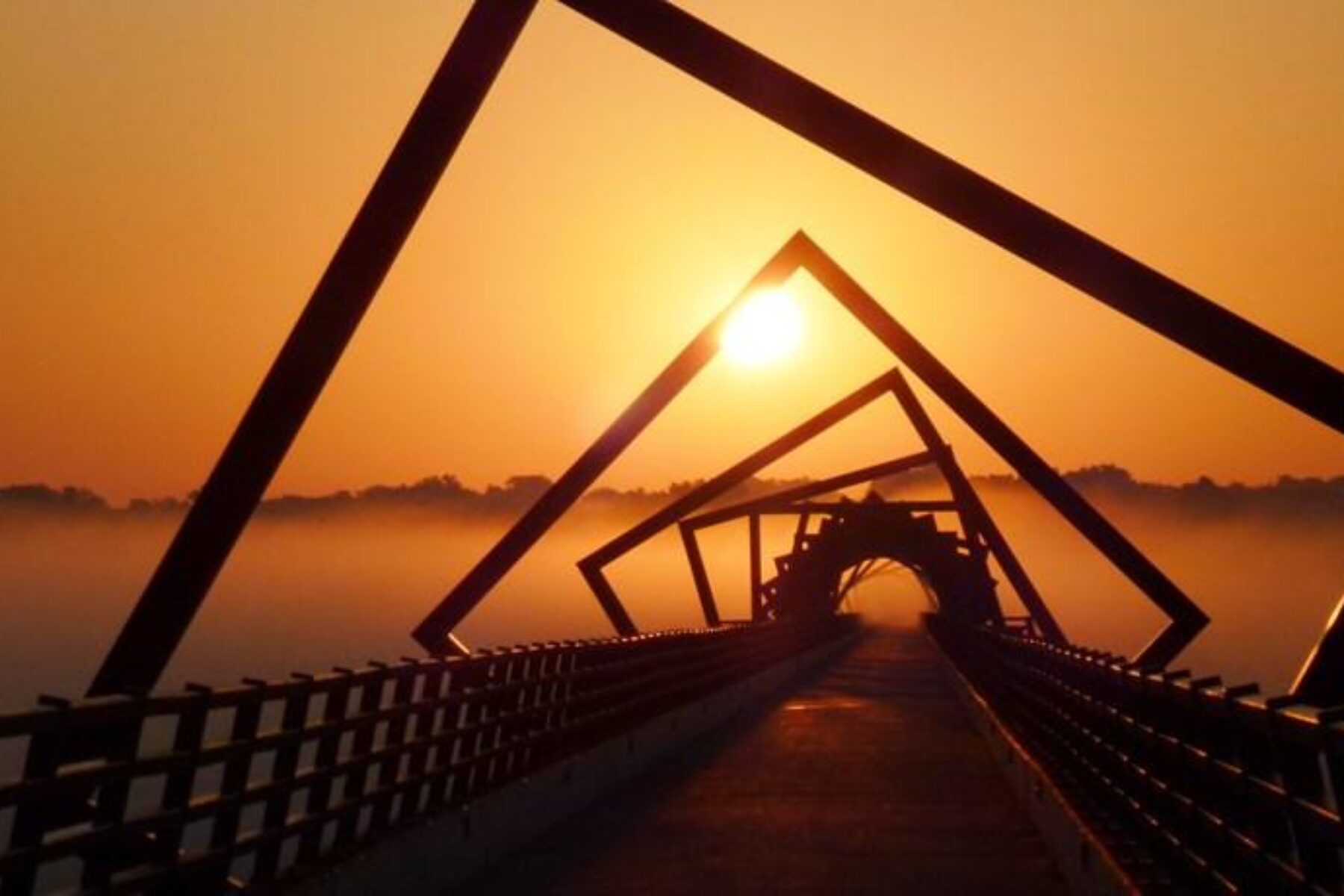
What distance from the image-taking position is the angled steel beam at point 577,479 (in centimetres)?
3108

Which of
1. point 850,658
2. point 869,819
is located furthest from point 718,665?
point 850,658

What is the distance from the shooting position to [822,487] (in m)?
65.8

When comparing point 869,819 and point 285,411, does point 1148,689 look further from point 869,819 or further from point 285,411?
point 285,411

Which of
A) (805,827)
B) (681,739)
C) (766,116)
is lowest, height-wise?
(805,827)

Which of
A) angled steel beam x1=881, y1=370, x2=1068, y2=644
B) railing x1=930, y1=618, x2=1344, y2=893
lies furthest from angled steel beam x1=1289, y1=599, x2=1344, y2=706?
angled steel beam x1=881, y1=370, x2=1068, y2=644

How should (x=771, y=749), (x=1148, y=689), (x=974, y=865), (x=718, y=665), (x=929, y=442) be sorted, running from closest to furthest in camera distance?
(x=1148, y=689) < (x=974, y=865) < (x=771, y=749) < (x=718, y=665) < (x=929, y=442)

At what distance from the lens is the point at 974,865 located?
1620 cm

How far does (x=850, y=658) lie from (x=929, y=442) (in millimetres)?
22192

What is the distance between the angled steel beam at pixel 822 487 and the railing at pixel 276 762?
40047 mm

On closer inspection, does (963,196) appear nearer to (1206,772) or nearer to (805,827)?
(805,827)

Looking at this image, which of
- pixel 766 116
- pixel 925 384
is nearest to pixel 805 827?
pixel 766 116

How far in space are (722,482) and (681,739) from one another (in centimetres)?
1888

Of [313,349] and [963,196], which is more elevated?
[963,196]

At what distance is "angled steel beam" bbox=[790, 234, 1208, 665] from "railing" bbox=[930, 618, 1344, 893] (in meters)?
11.9
